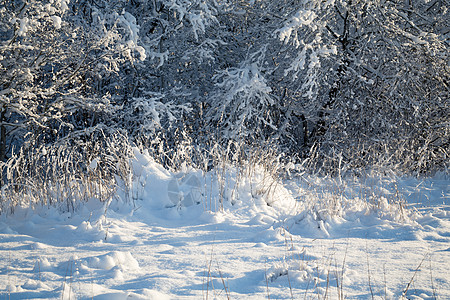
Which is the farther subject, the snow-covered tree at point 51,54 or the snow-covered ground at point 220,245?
the snow-covered tree at point 51,54

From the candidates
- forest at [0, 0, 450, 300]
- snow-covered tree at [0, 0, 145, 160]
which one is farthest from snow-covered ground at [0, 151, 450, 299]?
snow-covered tree at [0, 0, 145, 160]

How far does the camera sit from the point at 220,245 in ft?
9.96

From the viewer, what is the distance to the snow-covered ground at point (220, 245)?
7.35 ft

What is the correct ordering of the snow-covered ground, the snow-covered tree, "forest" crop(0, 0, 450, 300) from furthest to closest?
the snow-covered tree → "forest" crop(0, 0, 450, 300) → the snow-covered ground

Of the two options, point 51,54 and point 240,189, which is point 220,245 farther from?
point 51,54

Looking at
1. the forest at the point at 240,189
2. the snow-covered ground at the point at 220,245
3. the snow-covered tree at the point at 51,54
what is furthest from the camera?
the snow-covered tree at the point at 51,54

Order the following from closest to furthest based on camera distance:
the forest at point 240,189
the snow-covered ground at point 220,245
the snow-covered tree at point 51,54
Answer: the snow-covered ground at point 220,245 → the forest at point 240,189 → the snow-covered tree at point 51,54

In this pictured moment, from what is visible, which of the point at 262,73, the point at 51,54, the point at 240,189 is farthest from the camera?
the point at 262,73

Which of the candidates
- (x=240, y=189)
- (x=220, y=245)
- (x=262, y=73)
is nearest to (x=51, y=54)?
(x=262, y=73)

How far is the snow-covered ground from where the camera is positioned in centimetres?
224

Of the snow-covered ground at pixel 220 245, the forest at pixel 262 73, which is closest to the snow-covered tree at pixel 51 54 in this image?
the forest at pixel 262 73

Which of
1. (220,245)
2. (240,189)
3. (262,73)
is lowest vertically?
(220,245)

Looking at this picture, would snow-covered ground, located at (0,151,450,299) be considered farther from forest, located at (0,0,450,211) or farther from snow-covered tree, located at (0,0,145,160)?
snow-covered tree, located at (0,0,145,160)

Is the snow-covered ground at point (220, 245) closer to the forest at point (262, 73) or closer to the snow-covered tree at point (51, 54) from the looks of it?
the forest at point (262, 73)
